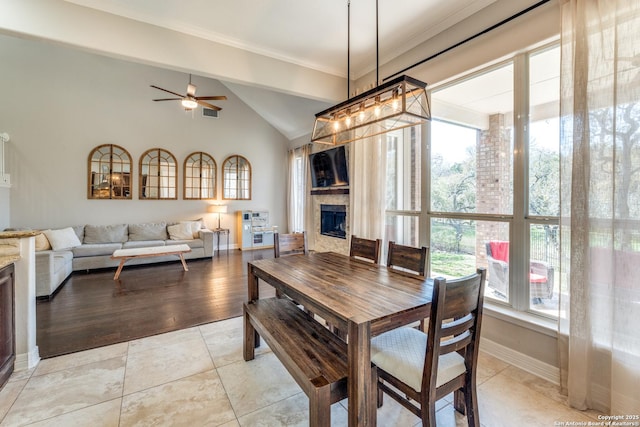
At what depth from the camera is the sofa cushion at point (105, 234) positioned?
543cm

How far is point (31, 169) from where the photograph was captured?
17.2ft

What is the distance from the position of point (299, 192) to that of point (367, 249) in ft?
16.3

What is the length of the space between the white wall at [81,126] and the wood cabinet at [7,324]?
181 inches

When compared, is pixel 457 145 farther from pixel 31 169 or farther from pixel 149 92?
pixel 31 169

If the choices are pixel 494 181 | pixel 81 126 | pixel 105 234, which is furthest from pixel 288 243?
pixel 81 126

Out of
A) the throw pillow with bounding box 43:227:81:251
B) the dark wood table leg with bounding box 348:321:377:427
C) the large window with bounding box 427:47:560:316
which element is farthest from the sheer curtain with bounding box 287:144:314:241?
the dark wood table leg with bounding box 348:321:377:427

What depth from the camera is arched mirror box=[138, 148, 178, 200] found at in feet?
20.4

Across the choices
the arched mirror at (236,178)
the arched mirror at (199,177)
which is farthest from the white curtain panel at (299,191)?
the arched mirror at (199,177)

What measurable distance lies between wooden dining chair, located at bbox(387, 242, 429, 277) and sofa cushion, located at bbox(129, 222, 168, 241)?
5.48m

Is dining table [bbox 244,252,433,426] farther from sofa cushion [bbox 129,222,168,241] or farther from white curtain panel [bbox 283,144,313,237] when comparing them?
sofa cushion [bbox 129,222,168,241]

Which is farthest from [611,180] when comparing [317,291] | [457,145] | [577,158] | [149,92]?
[149,92]

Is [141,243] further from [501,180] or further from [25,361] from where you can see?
[501,180]

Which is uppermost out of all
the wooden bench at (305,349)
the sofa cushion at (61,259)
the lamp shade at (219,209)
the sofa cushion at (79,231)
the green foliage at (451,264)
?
the lamp shade at (219,209)

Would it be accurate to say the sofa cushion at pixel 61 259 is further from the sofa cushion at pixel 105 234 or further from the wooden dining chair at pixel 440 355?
the wooden dining chair at pixel 440 355
